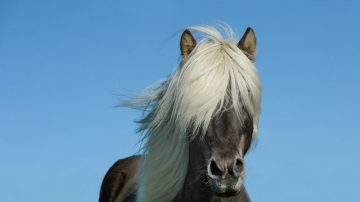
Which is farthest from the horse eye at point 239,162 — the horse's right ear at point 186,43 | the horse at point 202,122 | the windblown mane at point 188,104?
the horse's right ear at point 186,43

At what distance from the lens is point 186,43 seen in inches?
250

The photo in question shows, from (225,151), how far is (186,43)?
1350mm

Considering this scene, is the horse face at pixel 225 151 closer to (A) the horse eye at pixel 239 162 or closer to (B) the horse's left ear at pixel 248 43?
(A) the horse eye at pixel 239 162

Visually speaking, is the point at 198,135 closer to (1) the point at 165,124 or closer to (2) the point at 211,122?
(2) the point at 211,122

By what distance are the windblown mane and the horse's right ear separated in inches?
3.5

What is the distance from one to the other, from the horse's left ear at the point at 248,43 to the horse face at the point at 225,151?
2.89 feet

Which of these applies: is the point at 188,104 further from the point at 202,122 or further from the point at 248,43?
the point at 248,43

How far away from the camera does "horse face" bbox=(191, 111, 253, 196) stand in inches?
207

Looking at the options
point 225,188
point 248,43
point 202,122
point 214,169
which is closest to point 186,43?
point 248,43

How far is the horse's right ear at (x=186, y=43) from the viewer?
20.8ft

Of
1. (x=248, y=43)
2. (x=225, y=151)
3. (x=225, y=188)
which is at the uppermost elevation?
(x=248, y=43)

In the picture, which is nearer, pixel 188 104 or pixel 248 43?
pixel 188 104

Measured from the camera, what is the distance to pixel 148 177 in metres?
6.25

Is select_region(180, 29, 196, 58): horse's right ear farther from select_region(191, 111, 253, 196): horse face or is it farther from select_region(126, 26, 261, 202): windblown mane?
select_region(191, 111, 253, 196): horse face
